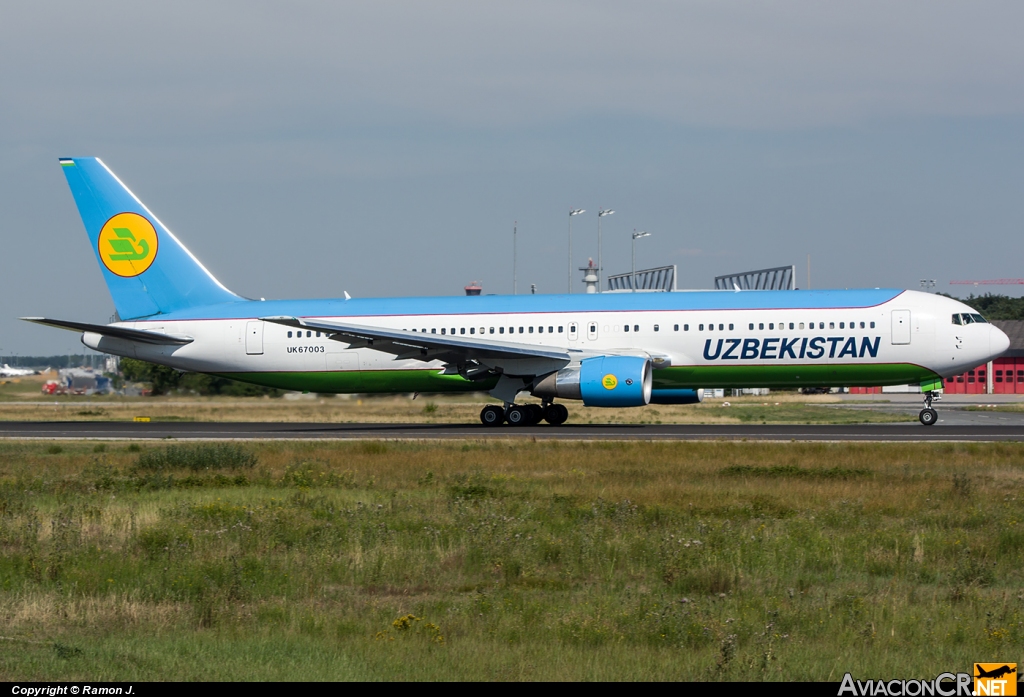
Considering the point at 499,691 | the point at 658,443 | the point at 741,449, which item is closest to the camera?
the point at 499,691

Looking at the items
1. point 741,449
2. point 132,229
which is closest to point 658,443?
point 741,449

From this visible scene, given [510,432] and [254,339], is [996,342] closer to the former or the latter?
[510,432]

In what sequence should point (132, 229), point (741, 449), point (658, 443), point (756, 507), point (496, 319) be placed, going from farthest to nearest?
point (132, 229) < point (496, 319) < point (658, 443) < point (741, 449) < point (756, 507)

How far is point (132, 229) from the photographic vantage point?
Answer: 34.9 metres

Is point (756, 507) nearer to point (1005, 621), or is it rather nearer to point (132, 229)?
point (1005, 621)

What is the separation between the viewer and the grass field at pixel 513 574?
7543 mm

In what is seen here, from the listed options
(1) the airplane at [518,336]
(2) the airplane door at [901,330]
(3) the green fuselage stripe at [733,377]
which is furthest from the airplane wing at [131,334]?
(2) the airplane door at [901,330]

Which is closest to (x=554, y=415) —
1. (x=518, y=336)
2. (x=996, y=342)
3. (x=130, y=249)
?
(x=518, y=336)

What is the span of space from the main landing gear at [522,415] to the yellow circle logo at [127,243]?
506 inches

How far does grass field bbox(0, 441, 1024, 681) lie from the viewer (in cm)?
754

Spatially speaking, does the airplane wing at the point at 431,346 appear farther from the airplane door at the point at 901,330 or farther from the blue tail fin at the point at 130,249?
the airplane door at the point at 901,330

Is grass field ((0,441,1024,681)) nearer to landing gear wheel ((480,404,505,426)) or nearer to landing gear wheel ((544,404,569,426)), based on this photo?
landing gear wheel ((480,404,505,426))

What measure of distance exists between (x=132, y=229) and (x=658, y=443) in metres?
20.6

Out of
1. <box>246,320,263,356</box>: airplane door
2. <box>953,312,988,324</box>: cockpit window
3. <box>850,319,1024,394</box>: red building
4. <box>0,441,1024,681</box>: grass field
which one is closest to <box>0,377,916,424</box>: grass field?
<box>246,320,263,356</box>: airplane door
